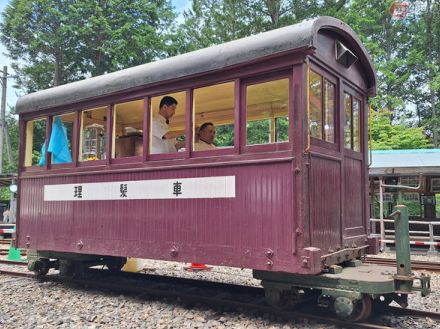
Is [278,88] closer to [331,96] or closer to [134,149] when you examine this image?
[331,96]

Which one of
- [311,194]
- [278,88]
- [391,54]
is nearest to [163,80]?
[278,88]

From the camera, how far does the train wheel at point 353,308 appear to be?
4672 millimetres

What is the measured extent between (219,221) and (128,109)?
253 cm

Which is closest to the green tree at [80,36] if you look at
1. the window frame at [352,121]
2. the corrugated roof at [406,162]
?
the corrugated roof at [406,162]

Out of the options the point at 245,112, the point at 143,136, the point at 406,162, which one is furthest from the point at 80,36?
the point at 245,112

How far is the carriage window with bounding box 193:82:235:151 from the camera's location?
5.86 meters

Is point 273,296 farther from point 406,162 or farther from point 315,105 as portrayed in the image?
point 406,162

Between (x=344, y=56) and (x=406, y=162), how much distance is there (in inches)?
342

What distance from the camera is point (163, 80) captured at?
604cm

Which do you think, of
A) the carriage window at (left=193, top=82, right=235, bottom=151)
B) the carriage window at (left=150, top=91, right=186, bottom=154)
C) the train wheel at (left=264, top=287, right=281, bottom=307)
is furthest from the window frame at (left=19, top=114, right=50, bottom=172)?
the train wheel at (left=264, top=287, right=281, bottom=307)

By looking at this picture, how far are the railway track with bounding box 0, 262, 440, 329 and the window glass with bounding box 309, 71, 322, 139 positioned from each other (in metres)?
2.04

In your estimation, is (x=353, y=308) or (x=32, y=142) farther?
(x=32, y=142)

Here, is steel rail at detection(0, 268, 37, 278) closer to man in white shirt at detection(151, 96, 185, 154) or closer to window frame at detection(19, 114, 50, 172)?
window frame at detection(19, 114, 50, 172)

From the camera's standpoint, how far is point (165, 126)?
645 centimetres
